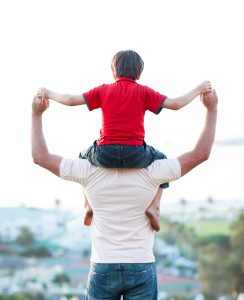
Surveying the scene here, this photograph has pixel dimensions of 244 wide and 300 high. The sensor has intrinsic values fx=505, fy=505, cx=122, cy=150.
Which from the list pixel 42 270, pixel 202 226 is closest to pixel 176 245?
pixel 202 226

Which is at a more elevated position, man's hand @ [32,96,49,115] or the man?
man's hand @ [32,96,49,115]

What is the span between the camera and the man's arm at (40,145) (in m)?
1.38

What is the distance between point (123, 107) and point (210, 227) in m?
14.4

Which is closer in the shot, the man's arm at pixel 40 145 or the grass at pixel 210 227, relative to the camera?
the man's arm at pixel 40 145

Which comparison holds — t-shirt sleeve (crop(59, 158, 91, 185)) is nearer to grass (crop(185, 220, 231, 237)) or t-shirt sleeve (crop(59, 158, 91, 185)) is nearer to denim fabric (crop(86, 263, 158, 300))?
denim fabric (crop(86, 263, 158, 300))

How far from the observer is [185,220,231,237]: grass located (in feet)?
46.3

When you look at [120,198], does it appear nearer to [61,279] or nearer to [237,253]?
[61,279]

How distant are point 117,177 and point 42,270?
1444cm

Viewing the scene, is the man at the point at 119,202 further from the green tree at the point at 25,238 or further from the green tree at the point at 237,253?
the green tree at the point at 237,253

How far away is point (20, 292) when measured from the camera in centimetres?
1622

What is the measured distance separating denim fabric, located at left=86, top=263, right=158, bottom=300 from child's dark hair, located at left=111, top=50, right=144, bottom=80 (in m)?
0.52

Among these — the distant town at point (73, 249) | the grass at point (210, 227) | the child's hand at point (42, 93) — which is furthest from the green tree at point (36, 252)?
the child's hand at point (42, 93)

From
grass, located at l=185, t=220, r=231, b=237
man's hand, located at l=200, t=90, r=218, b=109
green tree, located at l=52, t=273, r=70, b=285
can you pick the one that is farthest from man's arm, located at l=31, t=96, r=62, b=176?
green tree, located at l=52, t=273, r=70, b=285

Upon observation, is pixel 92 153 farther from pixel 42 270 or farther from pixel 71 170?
pixel 42 270
